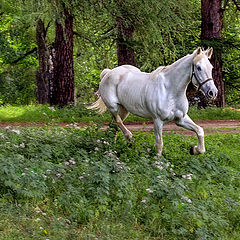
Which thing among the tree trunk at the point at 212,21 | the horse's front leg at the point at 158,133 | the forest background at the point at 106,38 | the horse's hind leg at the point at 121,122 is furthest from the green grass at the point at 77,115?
the horse's front leg at the point at 158,133

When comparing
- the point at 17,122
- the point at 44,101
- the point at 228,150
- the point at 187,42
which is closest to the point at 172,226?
the point at 228,150

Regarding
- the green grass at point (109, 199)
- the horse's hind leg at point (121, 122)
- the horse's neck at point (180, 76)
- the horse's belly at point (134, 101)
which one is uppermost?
the horse's neck at point (180, 76)

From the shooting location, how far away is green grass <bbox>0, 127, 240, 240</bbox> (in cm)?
660

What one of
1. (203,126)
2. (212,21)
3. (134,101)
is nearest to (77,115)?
(203,126)

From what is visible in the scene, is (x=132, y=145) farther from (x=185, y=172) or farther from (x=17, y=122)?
(x=17, y=122)

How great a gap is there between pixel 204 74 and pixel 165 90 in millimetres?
963

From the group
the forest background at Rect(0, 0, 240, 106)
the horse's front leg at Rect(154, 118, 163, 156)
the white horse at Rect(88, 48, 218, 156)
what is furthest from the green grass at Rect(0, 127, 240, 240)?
the forest background at Rect(0, 0, 240, 106)

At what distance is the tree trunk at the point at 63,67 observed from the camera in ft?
56.7

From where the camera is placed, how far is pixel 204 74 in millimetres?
8867

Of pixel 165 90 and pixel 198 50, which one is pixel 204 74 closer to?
pixel 198 50

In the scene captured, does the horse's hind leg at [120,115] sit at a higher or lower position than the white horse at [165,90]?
lower

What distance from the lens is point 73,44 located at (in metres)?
18.4

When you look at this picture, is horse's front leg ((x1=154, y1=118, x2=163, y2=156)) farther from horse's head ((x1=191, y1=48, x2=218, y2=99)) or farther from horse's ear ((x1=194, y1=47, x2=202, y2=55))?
horse's ear ((x1=194, y1=47, x2=202, y2=55))

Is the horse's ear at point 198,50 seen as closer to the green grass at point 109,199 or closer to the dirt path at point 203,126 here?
the green grass at point 109,199
